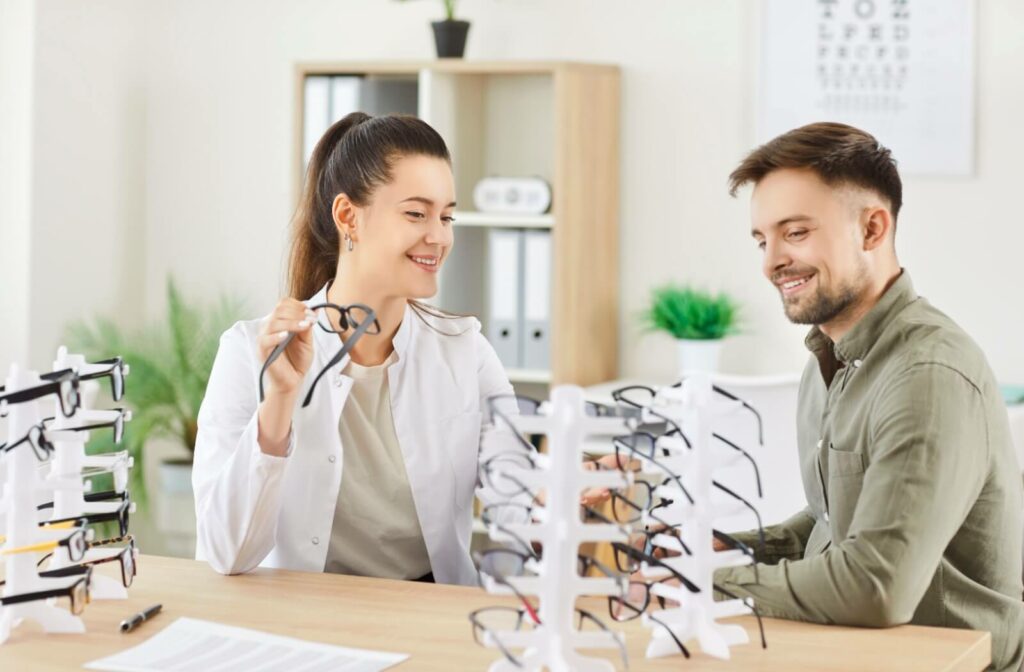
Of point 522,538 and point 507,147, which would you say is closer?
point 522,538

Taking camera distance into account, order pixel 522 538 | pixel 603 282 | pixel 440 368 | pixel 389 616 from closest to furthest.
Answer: pixel 522 538 < pixel 389 616 < pixel 440 368 < pixel 603 282

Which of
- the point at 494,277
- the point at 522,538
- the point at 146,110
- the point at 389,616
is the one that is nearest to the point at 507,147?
the point at 494,277

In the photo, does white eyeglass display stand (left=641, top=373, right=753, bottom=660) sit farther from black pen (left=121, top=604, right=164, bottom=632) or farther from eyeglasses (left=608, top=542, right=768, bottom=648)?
black pen (left=121, top=604, right=164, bottom=632)

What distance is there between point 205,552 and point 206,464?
0.14 meters

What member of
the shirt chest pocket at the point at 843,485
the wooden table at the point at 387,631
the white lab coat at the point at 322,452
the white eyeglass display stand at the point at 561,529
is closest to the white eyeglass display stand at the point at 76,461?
the wooden table at the point at 387,631

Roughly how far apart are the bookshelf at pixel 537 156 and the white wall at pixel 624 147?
10 centimetres

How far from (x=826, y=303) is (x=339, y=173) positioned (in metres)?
0.82

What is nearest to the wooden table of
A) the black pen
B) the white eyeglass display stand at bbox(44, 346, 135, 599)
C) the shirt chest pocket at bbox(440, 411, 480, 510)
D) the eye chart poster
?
the black pen

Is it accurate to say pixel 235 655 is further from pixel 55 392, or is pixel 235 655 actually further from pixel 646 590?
pixel 646 590

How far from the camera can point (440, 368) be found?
230cm

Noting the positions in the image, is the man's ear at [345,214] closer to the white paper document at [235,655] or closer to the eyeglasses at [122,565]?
the eyeglasses at [122,565]

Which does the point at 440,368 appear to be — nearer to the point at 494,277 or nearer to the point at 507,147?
the point at 494,277

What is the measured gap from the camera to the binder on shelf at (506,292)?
3.96 m

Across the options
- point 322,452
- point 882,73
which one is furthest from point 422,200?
point 882,73
